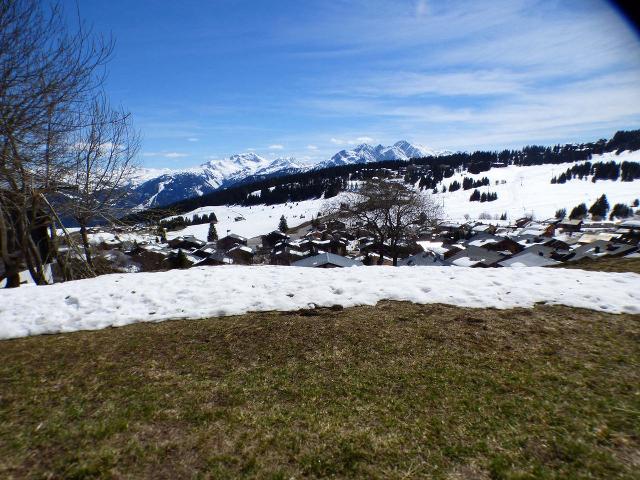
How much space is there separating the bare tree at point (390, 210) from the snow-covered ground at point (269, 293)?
68.4 ft

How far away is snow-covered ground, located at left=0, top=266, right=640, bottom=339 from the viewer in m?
8.67

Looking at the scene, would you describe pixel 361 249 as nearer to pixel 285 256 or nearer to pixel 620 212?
pixel 285 256

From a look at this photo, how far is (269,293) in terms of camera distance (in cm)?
1012

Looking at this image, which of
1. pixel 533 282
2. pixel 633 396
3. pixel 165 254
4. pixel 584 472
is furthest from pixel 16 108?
pixel 165 254

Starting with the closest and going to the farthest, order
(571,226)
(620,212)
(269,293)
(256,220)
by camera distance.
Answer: (269,293) < (571,226) < (620,212) < (256,220)

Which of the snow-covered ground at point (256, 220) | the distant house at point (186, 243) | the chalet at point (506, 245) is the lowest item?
the chalet at point (506, 245)

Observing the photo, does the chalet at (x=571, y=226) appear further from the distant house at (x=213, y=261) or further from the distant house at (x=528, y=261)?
the distant house at (x=213, y=261)

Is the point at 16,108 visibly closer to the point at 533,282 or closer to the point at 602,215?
the point at 533,282

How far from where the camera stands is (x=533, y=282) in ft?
34.9

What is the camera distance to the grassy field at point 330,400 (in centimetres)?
383

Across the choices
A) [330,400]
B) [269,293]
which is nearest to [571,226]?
[269,293]

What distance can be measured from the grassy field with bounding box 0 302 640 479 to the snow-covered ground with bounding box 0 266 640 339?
0.88 metres

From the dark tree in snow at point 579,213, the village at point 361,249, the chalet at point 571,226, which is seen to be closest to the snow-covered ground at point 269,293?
the village at point 361,249

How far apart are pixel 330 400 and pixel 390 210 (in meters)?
30.3
